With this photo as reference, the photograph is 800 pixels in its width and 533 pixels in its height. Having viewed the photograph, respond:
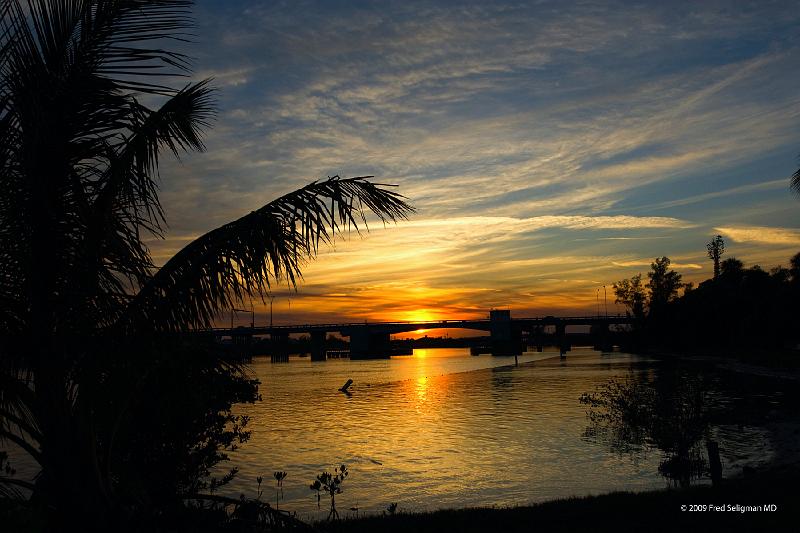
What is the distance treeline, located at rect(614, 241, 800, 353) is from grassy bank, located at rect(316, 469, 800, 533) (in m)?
75.9

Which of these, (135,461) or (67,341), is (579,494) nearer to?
(135,461)

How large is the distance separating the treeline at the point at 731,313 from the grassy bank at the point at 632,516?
75.9 m

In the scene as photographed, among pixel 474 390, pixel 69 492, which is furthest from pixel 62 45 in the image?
pixel 474 390

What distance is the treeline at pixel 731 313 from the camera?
8831 centimetres

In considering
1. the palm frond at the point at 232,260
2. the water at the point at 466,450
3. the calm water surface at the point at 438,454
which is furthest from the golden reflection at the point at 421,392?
the palm frond at the point at 232,260

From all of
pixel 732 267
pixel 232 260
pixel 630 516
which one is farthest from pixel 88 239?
pixel 732 267

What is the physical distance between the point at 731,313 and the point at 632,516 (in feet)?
380

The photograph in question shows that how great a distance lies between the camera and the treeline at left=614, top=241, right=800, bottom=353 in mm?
88312

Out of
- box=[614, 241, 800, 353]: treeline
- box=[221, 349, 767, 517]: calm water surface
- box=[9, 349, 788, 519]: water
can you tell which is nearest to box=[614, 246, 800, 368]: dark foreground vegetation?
box=[614, 241, 800, 353]: treeline

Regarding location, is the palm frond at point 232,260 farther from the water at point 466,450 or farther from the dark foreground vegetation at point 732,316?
the dark foreground vegetation at point 732,316

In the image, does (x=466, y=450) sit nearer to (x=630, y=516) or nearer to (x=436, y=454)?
(x=436, y=454)

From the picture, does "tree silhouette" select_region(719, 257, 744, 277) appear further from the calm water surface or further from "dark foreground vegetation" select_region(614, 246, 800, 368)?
the calm water surface

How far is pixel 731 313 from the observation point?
384ft

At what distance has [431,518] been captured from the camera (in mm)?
17422
